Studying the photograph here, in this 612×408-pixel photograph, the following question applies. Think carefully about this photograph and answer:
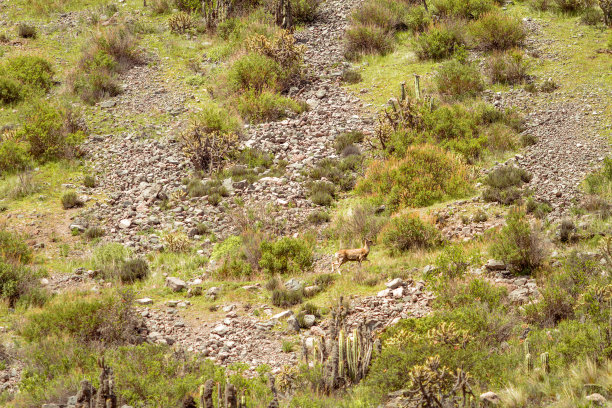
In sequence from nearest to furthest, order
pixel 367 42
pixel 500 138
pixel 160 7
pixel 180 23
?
pixel 500 138
pixel 367 42
pixel 180 23
pixel 160 7

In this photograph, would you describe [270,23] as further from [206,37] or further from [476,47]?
[476,47]

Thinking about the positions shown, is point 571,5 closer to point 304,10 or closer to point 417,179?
point 304,10

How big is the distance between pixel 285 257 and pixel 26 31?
16.2 m

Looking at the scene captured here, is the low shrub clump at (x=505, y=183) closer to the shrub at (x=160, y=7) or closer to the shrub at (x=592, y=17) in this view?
the shrub at (x=592, y=17)

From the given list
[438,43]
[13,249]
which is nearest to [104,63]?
[13,249]

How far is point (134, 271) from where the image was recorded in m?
11.6

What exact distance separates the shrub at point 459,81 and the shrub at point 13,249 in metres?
11.7

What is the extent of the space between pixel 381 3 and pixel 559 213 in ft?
40.8

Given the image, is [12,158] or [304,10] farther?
[304,10]

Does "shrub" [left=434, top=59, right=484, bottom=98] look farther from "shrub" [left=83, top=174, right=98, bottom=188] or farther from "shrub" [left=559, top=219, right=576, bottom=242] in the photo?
"shrub" [left=83, top=174, right=98, bottom=188]

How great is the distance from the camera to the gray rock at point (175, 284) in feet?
35.8

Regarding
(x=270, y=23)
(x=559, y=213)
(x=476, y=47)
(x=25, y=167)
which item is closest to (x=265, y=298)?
(x=559, y=213)

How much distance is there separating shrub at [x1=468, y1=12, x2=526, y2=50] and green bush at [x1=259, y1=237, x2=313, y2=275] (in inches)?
428

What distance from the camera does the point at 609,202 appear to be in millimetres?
11453
